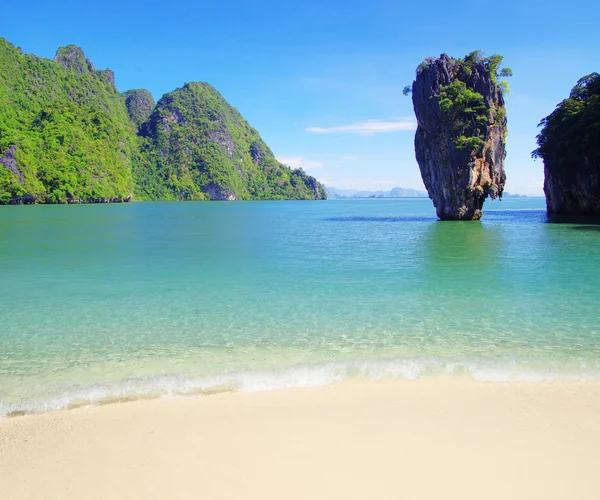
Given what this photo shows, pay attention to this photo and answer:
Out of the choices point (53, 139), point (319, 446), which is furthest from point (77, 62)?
point (319, 446)

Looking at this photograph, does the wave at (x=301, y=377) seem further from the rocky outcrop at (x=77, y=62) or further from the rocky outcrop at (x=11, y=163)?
the rocky outcrop at (x=77, y=62)

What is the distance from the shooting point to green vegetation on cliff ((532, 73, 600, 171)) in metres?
33.0

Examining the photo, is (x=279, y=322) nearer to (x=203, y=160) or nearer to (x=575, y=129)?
(x=575, y=129)

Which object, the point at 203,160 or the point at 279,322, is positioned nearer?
the point at 279,322

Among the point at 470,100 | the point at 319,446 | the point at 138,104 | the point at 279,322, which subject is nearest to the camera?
A: the point at 319,446

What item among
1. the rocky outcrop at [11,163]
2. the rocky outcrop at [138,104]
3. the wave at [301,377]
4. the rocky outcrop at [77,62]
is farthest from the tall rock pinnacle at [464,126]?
the rocky outcrop at [138,104]

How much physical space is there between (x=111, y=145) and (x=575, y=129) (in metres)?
104

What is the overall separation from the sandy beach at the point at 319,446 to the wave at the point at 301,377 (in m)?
0.22

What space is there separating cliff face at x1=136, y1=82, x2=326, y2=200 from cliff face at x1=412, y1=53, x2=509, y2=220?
117 metres

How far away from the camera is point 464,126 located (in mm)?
33312

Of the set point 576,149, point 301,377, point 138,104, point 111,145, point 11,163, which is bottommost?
point 301,377

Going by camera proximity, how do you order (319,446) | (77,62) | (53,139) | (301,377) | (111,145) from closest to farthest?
(319,446)
(301,377)
(53,139)
(111,145)
(77,62)

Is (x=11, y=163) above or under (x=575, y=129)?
above

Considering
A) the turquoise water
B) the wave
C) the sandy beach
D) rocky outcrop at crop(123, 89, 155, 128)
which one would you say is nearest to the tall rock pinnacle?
the turquoise water
